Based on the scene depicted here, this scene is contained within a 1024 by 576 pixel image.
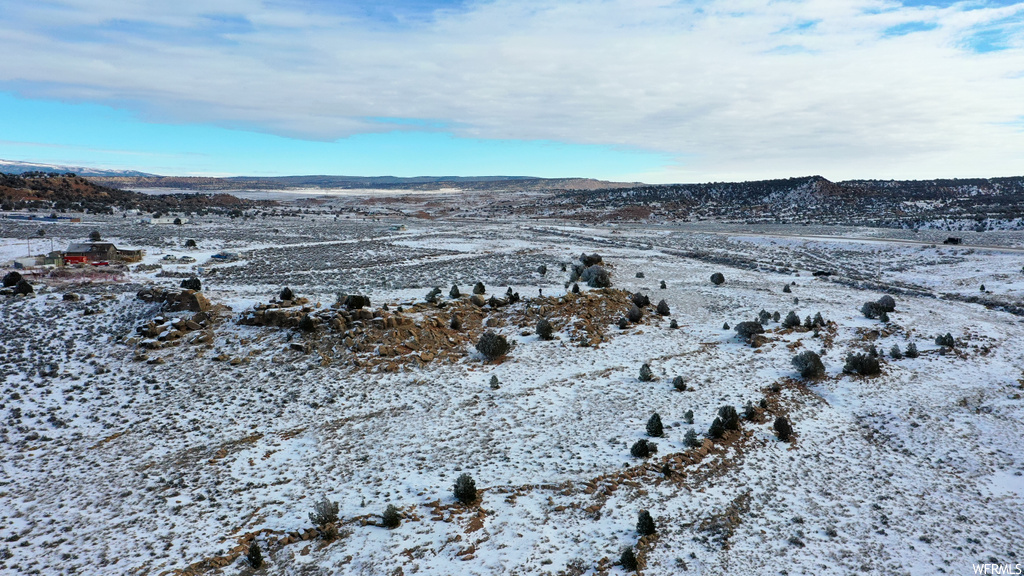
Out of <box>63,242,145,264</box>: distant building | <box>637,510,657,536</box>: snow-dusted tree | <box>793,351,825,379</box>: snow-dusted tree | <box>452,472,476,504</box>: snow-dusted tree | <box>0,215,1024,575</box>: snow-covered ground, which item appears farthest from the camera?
<box>63,242,145,264</box>: distant building

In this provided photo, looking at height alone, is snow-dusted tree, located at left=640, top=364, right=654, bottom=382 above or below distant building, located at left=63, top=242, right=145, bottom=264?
below

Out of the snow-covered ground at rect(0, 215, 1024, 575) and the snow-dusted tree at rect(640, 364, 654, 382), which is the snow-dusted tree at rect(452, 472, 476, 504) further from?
the snow-dusted tree at rect(640, 364, 654, 382)

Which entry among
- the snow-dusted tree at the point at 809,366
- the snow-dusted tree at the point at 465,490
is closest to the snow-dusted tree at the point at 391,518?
the snow-dusted tree at the point at 465,490

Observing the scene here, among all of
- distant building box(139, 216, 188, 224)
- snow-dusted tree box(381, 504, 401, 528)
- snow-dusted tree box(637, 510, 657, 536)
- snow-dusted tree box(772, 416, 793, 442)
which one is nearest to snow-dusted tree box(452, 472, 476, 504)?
snow-dusted tree box(381, 504, 401, 528)

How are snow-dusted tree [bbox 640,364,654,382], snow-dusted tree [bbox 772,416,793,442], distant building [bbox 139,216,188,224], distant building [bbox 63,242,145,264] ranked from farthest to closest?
distant building [bbox 139,216,188,224], distant building [bbox 63,242,145,264], snow-dusted tree [bbox 640,364,654,382], snow-dusted tree [bbox 772,416,793,442]

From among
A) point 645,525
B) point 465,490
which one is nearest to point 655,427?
point 645,525

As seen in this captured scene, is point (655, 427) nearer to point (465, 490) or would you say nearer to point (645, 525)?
point (645, 525)

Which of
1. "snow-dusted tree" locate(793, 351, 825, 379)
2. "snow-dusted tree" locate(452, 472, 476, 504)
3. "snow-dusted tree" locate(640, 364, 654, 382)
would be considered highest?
"snow-dusted tree" locate(793, 351, 825, 379)

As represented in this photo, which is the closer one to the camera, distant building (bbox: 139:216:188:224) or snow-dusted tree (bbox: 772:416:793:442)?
snow-dusted tree (bbox: 772:416:793:442)

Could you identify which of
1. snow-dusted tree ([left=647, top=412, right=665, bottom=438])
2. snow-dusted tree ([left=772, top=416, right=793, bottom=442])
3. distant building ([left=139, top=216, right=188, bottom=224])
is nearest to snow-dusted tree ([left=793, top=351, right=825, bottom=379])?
snow-dusted tree ([left=772, top=416, right=793, bottom=442])

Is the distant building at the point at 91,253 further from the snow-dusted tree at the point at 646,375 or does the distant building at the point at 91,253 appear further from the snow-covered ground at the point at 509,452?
the snow-dusted tree at the point at 646,375
